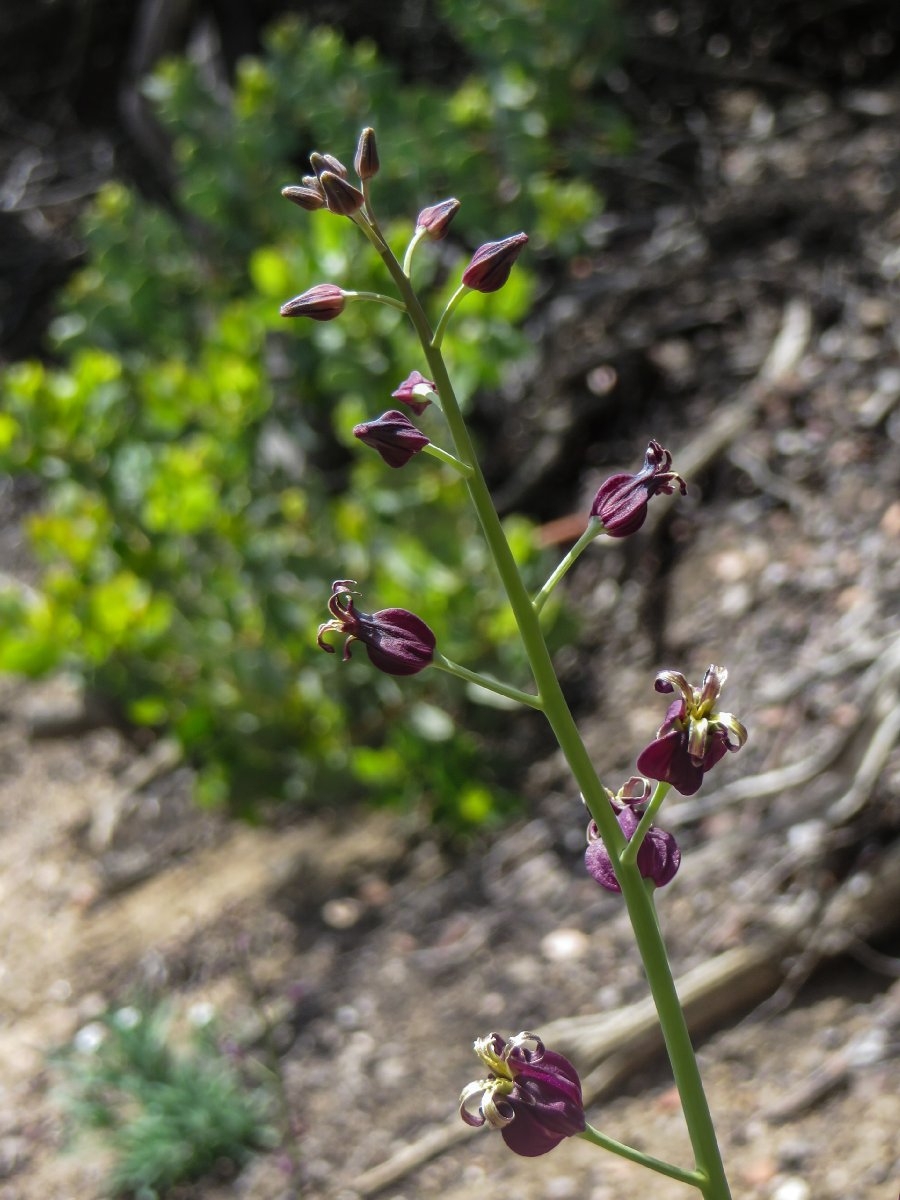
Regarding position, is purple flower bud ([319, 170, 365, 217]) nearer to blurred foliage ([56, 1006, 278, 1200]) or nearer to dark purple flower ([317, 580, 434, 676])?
dark purple flower ([317, 580, 434, 676])

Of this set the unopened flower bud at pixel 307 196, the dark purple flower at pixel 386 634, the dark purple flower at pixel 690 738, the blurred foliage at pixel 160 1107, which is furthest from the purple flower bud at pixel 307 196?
the blurred foliage at pixel 160 1107

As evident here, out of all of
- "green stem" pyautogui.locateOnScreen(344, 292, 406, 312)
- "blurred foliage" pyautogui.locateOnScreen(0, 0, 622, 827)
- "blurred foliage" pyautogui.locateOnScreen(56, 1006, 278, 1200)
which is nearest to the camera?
"green stem" pyautogui.locateOnScreen(344, 292, 406, 312)

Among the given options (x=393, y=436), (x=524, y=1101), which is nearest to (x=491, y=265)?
(x=393, y=436)

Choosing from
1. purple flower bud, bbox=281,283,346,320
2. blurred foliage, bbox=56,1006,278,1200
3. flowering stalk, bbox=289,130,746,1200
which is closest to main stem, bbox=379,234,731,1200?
flowering stalk, bbox=289,130,746,1200

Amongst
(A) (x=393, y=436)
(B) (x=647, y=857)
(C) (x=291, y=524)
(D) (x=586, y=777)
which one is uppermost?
(A) (x=393, y=436)

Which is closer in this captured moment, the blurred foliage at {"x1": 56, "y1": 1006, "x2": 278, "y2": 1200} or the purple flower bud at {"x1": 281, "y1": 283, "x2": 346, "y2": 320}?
the purple flower bud at {"x1": 281, "y1": 283, "x2": 346, "y2": 320}

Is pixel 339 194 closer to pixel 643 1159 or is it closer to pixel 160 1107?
pixel 643 1159

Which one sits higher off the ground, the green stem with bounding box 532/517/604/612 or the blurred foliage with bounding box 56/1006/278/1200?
the green stem with bounding box 532/517/604/612
